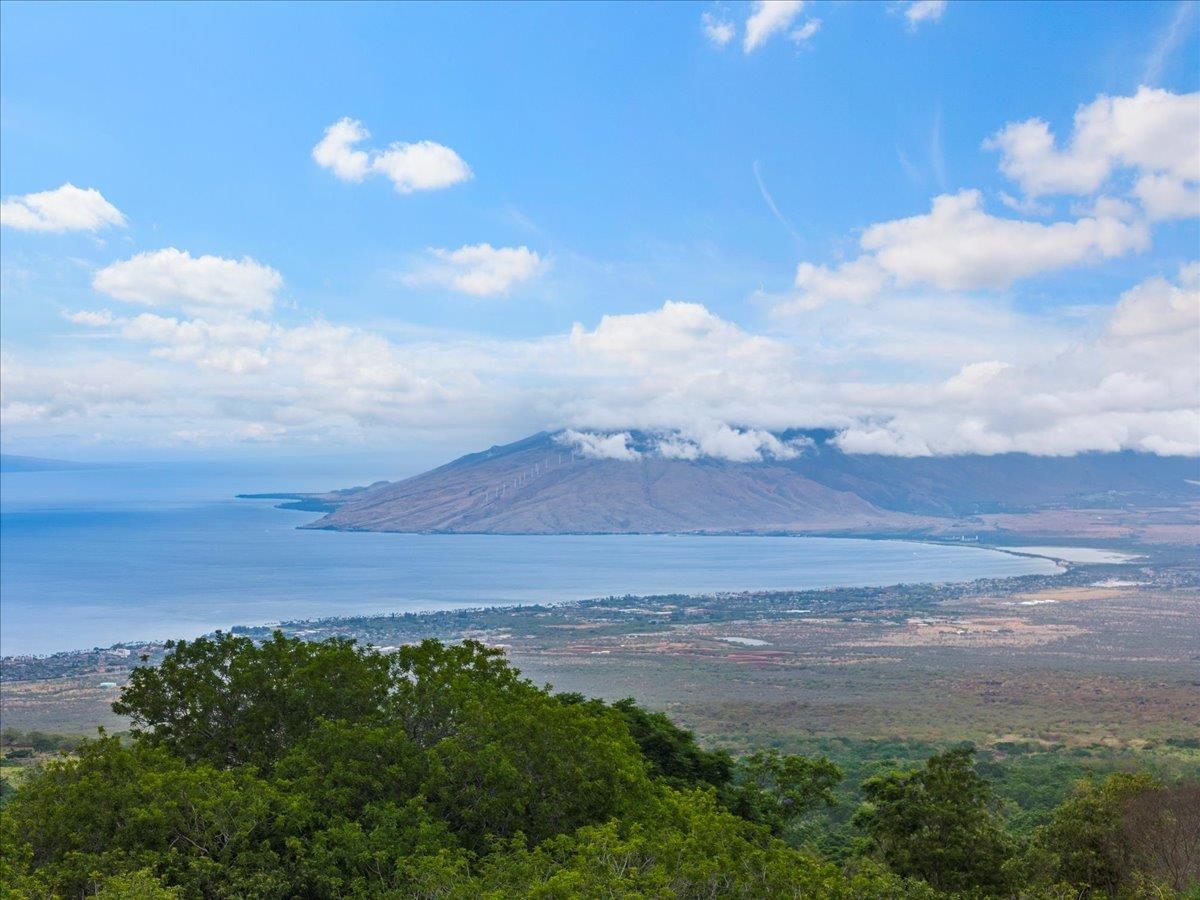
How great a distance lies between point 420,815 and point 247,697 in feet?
17.3

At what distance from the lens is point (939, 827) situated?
2202 centimetres

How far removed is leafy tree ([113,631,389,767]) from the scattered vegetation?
0.12 ft

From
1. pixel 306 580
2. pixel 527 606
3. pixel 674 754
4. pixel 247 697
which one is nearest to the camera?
pixel 247 697

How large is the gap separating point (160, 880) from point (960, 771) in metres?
17.7

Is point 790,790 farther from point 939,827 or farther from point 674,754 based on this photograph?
point 939,827

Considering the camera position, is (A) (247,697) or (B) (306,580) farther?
(B) (306,580)

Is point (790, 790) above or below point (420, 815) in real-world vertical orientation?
below

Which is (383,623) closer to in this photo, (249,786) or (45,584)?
(45,584)

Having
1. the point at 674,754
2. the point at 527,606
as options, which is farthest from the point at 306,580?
the point at 674,754

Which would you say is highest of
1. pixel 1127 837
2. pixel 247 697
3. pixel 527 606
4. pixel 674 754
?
pixel 247 697

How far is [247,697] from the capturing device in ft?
60.6

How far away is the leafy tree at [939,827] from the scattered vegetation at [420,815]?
2.4 inches

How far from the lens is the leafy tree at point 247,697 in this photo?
704 inches

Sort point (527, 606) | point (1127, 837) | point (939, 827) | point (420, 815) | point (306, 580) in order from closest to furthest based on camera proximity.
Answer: point (420, 815), point (1127, 837), point (939, 827), point (527, 606), point (306, 580)
